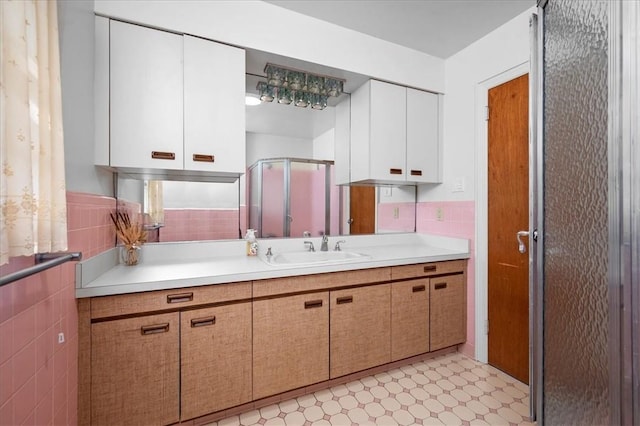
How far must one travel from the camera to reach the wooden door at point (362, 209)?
7.85ft

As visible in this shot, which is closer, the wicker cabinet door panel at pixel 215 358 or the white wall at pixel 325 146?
the wicker cabinet door panel at pixel 215 358

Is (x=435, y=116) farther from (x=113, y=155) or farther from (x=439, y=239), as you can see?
(x=113, y=155)

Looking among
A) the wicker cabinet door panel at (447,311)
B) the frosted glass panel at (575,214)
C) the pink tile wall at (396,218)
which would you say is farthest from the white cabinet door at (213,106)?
the wicker cabinet door panel at (447,311)

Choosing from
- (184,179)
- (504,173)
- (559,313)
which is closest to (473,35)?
(504,173)

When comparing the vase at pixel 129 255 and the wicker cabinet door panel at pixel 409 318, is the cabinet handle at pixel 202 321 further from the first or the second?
the wicker cabinet door panel at pixel 409 318

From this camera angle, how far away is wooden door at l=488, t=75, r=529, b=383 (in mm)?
1884

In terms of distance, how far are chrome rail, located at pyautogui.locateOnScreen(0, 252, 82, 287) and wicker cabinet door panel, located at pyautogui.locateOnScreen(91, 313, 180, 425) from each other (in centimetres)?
52

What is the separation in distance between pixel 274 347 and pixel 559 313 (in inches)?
50.6

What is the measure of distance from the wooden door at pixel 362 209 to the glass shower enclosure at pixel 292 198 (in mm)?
142

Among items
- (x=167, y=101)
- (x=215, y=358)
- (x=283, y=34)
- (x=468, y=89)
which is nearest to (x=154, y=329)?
(x=215, y=358)

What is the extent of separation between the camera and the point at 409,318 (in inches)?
78.3

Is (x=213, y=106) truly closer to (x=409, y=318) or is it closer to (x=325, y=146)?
(x=325, y=146)

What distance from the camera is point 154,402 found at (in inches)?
52.2

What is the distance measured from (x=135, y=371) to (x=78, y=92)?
1282 millimetres
